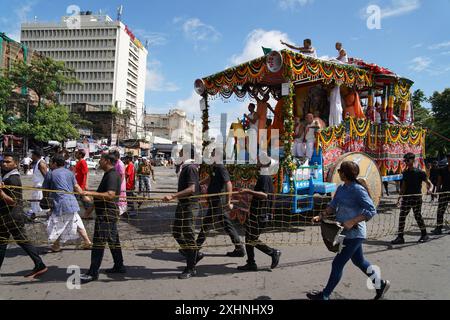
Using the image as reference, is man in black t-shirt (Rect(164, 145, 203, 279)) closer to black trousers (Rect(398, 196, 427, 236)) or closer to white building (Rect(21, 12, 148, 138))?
black trousers (Rect(398, 196, 427, 236))

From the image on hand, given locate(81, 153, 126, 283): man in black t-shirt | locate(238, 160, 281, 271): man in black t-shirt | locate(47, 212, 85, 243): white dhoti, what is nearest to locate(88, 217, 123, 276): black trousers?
locate(81, 153, 126, 283): man in black t-shirt

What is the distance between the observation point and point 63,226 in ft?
18.7

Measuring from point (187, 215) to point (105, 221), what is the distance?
3.63 feet

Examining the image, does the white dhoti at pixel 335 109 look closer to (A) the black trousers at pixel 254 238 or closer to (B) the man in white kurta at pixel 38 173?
(A) the black trousers at pixel 254 238

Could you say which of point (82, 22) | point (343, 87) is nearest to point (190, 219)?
point (343, 87)

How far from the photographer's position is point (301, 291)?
14.1 feet

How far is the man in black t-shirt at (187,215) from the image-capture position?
476cm

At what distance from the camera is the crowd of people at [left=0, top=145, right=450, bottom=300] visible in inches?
153

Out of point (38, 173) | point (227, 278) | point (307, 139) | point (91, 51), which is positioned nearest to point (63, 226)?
point (227, 278)

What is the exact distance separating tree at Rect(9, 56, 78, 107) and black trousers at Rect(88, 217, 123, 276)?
1165 inches

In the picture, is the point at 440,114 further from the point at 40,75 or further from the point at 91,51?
the point at 91,51
